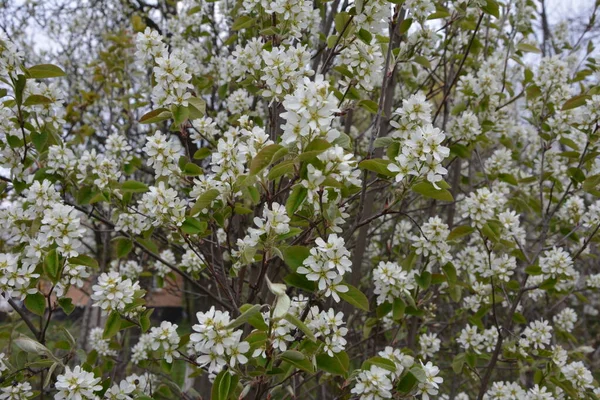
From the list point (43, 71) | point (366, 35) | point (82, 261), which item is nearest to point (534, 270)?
point (366, 35)

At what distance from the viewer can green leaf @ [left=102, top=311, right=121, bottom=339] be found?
1.81 meters

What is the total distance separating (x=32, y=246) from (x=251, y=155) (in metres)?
0.82

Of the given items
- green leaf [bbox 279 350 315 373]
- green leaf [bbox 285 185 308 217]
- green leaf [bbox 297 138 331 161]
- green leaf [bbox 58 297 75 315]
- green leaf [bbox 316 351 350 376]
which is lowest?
green leaf [bbox 58 297 75 315]

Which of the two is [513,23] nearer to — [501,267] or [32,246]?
[501,267]

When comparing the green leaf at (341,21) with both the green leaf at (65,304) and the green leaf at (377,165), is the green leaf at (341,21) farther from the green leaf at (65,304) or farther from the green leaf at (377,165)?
the green leaf at (65,304)

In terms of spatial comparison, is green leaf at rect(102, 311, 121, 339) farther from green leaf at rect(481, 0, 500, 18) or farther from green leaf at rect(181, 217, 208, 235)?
green leaf at rect(481, 0, 500, 18)

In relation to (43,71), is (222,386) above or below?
below

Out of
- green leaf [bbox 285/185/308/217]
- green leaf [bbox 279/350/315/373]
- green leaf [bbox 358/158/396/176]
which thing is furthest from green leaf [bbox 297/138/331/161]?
green leaf [bbox 279/350/315/373]

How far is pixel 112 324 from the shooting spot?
182 centimetres

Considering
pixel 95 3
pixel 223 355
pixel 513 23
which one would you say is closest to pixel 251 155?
pixel 223 355

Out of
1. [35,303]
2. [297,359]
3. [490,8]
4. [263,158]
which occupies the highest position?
[490,8]

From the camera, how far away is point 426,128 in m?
1.56

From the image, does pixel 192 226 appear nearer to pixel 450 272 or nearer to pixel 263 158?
pixel 263 158

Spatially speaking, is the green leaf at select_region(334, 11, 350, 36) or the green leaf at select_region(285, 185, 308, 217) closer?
the green leaf at select_region(285, 185, 308, 217)
